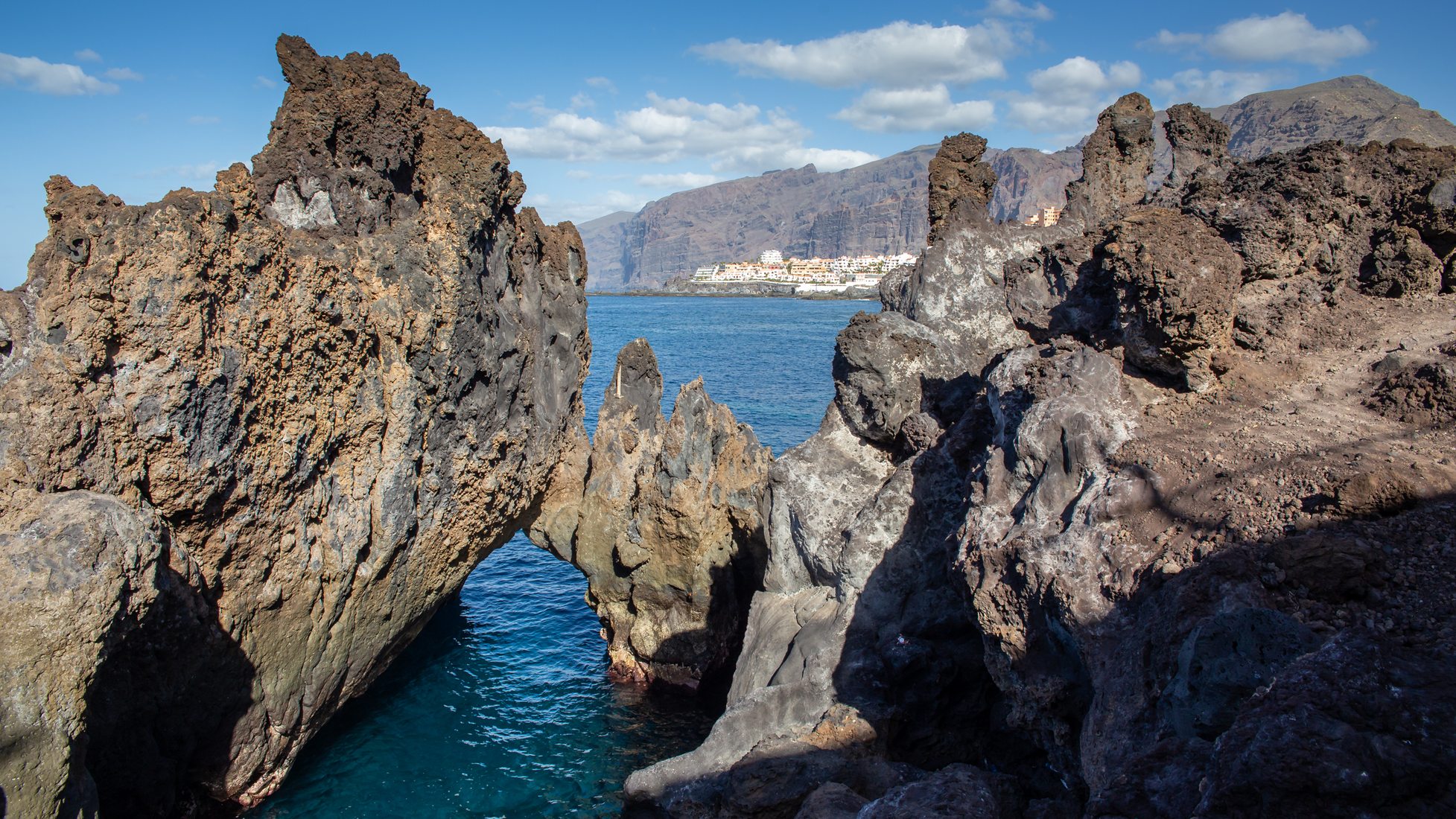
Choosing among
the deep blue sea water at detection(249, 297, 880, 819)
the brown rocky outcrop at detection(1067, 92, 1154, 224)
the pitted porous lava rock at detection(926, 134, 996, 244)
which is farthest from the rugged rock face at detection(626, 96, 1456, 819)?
the deep blue sea water at detection(249, 297, 880, 819)

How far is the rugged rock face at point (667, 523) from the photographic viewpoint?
1834 cm

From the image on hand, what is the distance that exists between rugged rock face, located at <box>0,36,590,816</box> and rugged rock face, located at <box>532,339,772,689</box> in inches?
80.7

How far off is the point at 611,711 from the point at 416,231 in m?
10.5

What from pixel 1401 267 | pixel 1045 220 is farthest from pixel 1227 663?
pixel 1045 220

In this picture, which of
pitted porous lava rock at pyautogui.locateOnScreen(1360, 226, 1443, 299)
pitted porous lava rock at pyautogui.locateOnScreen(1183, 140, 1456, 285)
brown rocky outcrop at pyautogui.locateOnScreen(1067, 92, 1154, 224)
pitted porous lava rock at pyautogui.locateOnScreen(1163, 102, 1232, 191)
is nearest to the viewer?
pitted porous lava rock at pyautogui.locateOnScreen(1360, 226, 1443, 299)

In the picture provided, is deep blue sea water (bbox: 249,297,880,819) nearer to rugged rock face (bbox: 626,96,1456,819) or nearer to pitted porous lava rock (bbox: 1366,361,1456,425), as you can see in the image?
rugged rock face (bbox: 626,96,1456,819)

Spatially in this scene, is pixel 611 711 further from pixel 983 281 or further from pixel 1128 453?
pixel 1128 453

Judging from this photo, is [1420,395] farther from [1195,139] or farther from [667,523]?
[667,523]

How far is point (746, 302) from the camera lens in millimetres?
173375

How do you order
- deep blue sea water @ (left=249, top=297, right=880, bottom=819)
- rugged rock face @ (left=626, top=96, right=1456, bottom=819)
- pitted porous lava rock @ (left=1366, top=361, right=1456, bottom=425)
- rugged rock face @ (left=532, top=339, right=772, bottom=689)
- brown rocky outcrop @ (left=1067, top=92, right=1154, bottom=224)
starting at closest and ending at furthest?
rugged rock face @ (left=626, top=96, right=1456, bottom=819), pitted porous lava rock @ (left=1366, top=361, right=1456, bottom=425), deep blue sea water @ (left=249, top=297, right=880, bottom=819), brown rocky outcrop @ (left=1067, top=92, right=1154, bottom=224), rugged rock face @ (left=532, top=339, right=772, bottom=689)

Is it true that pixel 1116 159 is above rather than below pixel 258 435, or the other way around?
above

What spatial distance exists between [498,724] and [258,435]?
8.41 m

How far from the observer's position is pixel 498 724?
17.4 metres

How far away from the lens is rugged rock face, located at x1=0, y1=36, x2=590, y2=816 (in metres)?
9.10
